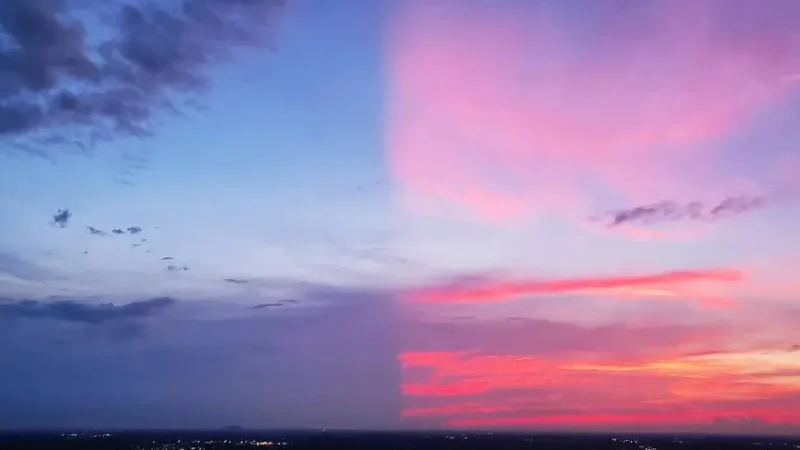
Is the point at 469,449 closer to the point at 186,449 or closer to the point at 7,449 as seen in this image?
the point at 186,449

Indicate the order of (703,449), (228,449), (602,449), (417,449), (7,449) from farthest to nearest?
(703,449) < (602,449) < (417,449) < (228,449) < (7,449)

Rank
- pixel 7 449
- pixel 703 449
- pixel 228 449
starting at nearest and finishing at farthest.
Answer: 1. pixel 7 449
2. pixel 228 449
3. pixel 703 449

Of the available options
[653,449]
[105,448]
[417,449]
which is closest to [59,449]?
[105,448]

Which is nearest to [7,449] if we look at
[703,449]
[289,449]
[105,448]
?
[105,448]

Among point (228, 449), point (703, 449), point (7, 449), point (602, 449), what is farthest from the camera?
point (703, 449)

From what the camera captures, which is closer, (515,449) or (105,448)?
(105,448)

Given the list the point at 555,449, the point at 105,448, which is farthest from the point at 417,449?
the point at 105,448

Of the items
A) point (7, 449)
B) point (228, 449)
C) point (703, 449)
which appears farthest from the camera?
point (703, 449)

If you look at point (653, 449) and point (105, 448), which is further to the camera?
point (653, 449)

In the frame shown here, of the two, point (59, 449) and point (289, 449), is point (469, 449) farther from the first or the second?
point (59, 449)
